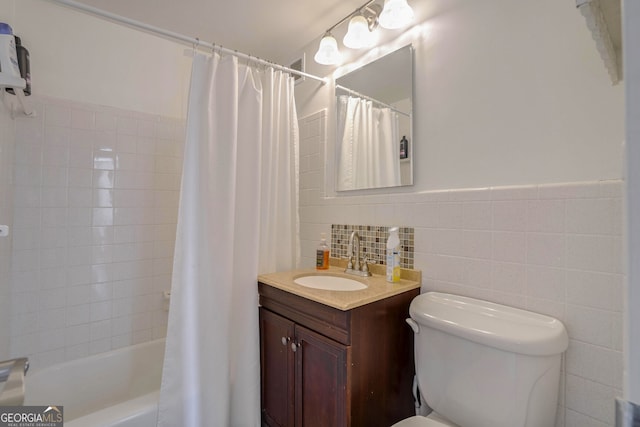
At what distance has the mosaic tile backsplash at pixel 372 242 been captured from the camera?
138 cm

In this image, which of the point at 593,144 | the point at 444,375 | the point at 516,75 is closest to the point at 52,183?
the point at 444,375

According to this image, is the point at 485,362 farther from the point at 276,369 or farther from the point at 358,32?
the point at 358,32

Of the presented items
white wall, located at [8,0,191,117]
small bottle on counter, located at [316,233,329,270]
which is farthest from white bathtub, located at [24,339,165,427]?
white wall, located at [8,0,191,117]

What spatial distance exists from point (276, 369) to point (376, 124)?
138 cm

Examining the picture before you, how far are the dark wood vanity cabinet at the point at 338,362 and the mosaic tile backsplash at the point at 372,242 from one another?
0.20 m

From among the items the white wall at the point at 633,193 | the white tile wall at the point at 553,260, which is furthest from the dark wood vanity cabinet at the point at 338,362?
the white wall at the point at 633,193

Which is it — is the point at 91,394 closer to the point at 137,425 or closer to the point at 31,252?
the point at 137,425

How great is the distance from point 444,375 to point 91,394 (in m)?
1.97

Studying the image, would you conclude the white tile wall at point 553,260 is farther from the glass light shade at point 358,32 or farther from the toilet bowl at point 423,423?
the glass light shade at point 358,32

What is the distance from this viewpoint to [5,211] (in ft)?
4.63

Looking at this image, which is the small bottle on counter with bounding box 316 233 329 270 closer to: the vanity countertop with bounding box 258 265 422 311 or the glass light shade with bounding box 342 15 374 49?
the vanity countertop with bounding box 258 265 422 311

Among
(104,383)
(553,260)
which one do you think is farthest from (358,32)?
(104,383)

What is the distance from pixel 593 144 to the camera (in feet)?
2.95

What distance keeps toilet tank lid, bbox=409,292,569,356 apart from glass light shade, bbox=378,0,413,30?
1275 millimetres
